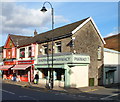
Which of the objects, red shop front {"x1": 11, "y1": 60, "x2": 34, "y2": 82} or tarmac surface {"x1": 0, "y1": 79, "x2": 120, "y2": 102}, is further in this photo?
red shop front {"x1": 11, "y1": 60, "x2": 34, "y2": 82}

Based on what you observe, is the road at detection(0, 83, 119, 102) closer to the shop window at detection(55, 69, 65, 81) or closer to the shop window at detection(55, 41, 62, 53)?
the shop window at detection(55, 69, 65, 81)

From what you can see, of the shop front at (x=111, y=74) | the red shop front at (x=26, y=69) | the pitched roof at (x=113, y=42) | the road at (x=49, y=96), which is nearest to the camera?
the road at (x=49, y=96)

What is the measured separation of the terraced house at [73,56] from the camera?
61.3 ft

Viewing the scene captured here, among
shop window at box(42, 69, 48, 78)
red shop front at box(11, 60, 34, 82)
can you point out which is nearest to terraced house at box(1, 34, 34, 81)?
red shop front at box(11, 60, 34, 82)

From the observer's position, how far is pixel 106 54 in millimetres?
23859

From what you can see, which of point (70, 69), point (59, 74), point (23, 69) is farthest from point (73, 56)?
point (23, 69)

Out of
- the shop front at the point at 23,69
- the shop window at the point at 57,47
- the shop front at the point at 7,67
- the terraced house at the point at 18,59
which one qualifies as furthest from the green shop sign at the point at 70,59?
the shop front at the point at 7,67

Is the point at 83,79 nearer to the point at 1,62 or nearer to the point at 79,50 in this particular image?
the point at 79,50

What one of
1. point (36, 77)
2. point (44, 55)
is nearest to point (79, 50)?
point (44, 55)

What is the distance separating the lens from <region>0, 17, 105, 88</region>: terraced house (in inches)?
735

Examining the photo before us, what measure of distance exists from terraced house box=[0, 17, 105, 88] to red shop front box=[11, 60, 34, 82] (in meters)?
0.66

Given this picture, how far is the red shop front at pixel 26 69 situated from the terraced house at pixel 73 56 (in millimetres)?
665

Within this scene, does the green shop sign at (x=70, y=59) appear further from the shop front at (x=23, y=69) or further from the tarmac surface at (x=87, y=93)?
the shop front at (x=23, y=69)

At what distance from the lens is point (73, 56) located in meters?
18.2
